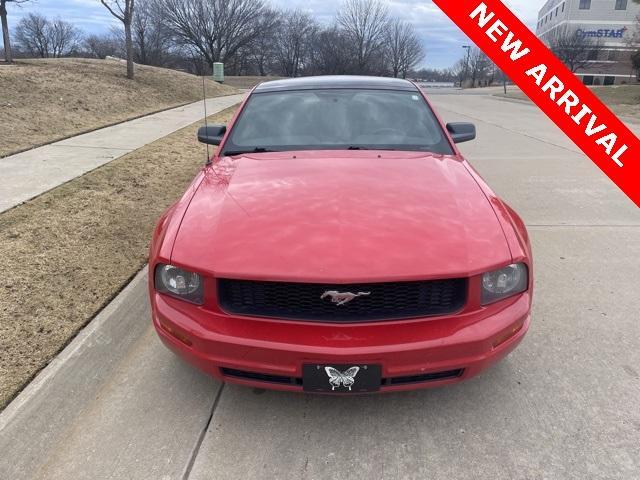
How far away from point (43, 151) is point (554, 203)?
7.23 m

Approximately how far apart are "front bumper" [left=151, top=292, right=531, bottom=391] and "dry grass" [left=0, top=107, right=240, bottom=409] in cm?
121

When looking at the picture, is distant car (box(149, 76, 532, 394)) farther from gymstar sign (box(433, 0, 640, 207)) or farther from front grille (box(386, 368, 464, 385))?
gymstar sign (box(433, 0, 640, 207))

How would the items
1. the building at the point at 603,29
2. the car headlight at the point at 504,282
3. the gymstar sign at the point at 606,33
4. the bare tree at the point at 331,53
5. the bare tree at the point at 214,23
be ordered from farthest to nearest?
the gymstar sign at the point at 606,33 → the building at the point at 603,29 → the bare tree at the point at 331,53 → the bare tree at the point at 214,23 → the car headlight at the point at 504,282

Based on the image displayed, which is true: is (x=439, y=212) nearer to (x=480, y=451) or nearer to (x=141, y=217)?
(x=480, y=451)

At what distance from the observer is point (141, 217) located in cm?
510

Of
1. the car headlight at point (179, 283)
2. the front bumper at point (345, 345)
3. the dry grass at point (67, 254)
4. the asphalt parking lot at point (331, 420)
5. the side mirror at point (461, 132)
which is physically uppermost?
the side mirror at point (461, 132)

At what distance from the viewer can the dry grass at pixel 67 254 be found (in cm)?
296

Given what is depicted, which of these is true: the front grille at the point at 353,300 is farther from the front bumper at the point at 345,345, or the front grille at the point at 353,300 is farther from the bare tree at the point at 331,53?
the bare tree at the point at 331,53

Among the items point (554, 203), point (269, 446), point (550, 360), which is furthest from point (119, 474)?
point (554, 203)

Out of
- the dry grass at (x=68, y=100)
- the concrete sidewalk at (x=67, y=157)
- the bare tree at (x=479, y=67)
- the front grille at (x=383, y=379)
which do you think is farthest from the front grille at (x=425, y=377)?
the bare tree at (x=479, y=67)

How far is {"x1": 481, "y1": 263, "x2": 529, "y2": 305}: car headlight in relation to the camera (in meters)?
2.20

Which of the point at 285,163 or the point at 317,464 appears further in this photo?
the point at 285,163

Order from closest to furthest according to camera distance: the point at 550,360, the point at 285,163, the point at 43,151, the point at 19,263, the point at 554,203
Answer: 1. the point at 550,360
2. the point at 285,163
3. the point at 19,263
4. the point at 554,203
5. the point at 43,151

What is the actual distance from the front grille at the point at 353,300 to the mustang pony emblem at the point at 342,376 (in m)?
0.20
